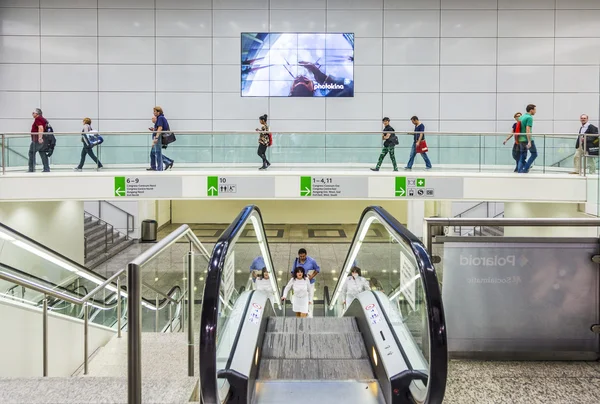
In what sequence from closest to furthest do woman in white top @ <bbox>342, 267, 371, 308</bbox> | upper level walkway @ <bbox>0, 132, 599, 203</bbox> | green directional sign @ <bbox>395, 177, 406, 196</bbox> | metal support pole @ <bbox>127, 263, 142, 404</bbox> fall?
1. metal support pole @ <bbox>127, 263, 142, 404</bbox>
2. woman in white top @ <bbox>342, 267, 371, 308</bbox>
3. upper level walkway @ <bbox>0, 132, 599, 203</bbox>
4. green directional sign @ <bbox>395, 177, 406, 196</bbox>

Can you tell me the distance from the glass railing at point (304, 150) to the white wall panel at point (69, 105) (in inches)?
196

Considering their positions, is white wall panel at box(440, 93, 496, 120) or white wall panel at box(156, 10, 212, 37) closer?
white wall panel at box(156, 10, 212, 37)

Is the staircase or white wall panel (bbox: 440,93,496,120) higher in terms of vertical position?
white wall panel (bbox: 440,93,496,120)

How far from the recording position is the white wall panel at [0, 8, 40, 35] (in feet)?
49.9

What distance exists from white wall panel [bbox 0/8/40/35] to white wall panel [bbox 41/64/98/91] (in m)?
1.21

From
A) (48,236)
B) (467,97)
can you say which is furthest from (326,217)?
(48,236)

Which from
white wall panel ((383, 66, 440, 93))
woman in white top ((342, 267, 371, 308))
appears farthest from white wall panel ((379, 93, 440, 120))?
woman in white top ((342, 267, 371, 308))

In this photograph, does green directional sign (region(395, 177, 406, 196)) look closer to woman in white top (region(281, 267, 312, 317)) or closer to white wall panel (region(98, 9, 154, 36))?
woman in white top (region(281, 267, 312, 317))

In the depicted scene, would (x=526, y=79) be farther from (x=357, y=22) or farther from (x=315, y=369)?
(x=315, y=369)

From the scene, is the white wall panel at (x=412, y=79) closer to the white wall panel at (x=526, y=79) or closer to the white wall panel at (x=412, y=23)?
the white wall panel at (x=412, y=23)

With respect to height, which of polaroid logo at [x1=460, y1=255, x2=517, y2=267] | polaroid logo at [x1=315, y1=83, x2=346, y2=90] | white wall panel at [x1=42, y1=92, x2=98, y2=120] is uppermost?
polaroid logo at [x1=315, y1=83, x2=346, y2=90]

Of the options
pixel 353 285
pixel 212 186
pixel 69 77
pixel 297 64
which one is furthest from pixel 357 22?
pixel 353 285

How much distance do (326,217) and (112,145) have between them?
1087cm

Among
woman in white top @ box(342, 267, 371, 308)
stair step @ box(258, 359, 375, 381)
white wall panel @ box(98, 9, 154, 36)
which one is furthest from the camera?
white wall panel @ box(98, 9, 154, 36)
